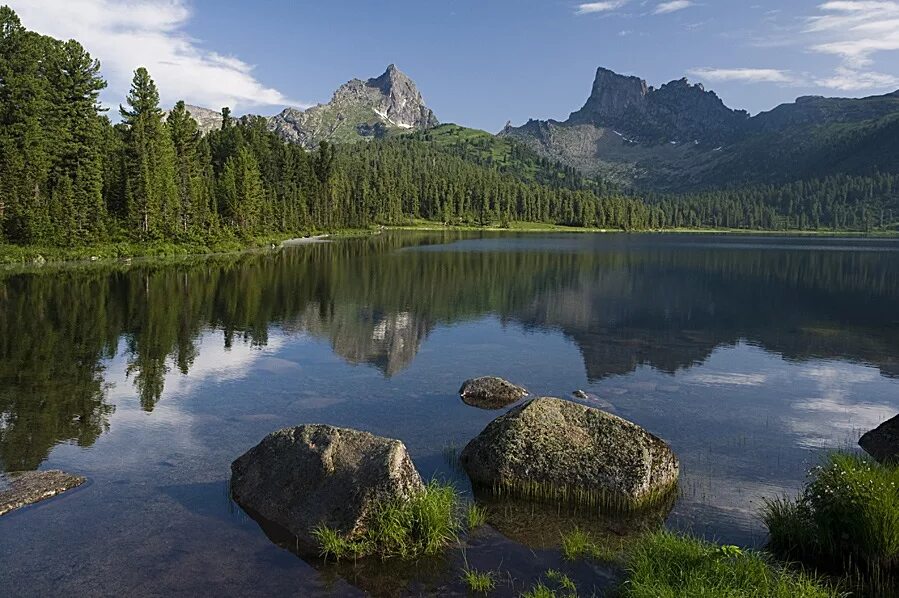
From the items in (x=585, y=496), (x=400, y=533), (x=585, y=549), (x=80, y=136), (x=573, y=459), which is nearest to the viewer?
(x=400, y=533)

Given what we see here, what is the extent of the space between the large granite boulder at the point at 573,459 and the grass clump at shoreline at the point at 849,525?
328 centimetres

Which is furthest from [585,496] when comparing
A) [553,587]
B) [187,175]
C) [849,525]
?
[187,175]

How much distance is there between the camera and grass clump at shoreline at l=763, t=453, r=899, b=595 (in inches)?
490

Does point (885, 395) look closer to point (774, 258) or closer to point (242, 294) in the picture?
point (242, 294)

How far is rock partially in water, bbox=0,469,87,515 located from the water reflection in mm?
1575

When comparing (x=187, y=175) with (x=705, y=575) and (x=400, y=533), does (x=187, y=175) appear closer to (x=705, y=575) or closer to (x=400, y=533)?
(x=400, y=533)

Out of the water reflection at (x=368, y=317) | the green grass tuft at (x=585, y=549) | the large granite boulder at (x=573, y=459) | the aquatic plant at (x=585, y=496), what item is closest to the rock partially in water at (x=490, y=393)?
the water reflection at (x=368, y=317)

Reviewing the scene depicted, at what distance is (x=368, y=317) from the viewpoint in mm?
47062

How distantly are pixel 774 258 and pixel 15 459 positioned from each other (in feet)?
427

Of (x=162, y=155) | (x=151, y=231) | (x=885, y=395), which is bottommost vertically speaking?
(x=885, y=395)

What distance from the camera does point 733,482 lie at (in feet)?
59.7

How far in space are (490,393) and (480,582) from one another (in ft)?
46.8

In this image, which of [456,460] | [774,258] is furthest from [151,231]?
[774,258]

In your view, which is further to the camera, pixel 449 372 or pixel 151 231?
pixel 151 231
